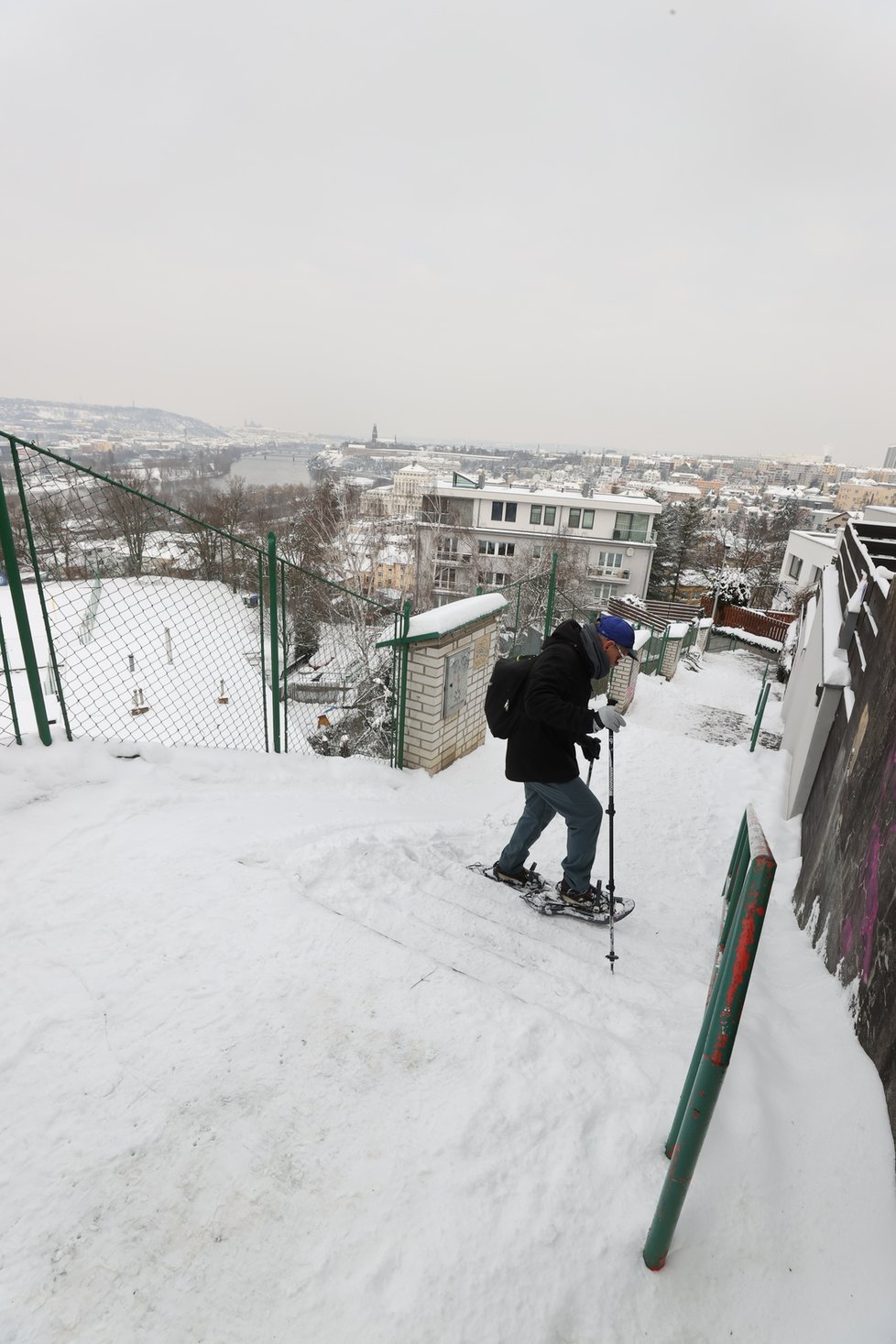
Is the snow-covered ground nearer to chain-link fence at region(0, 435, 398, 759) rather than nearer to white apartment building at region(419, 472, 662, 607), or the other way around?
chain-link fence at region(0, 435, 398, 759)

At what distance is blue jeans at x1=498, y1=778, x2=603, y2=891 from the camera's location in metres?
3.75

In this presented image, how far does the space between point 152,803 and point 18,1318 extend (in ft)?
8.74

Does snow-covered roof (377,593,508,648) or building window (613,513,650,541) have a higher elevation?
snow-covered roof (377,593,508,648)

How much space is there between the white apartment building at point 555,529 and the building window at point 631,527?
0.06 metres

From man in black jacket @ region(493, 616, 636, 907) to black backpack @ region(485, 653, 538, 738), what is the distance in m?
0.06

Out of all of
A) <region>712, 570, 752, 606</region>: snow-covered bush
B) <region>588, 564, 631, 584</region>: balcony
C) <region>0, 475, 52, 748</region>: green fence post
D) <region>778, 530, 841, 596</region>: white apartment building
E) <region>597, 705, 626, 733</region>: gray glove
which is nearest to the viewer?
<region>0, 475, 52, 748</region>: green fence post

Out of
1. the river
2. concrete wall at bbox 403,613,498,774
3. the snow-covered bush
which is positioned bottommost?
the snow-covered bush

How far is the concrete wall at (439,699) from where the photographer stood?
6203 millimetres

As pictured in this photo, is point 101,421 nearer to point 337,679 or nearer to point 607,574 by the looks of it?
point 607,574

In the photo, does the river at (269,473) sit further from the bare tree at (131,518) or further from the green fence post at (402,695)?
the green fence post at (402,695)

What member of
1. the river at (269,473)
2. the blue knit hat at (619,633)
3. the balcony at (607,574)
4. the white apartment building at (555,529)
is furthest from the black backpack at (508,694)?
the river at (269,473)

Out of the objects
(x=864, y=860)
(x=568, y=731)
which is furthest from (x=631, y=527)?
(x=864, y=860)

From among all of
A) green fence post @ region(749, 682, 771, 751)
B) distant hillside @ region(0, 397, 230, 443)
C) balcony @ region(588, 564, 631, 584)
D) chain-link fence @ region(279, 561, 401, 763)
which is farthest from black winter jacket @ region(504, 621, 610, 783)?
distant hillside @ region(0, 397, 230, 443)

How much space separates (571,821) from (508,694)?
0.92 metres
